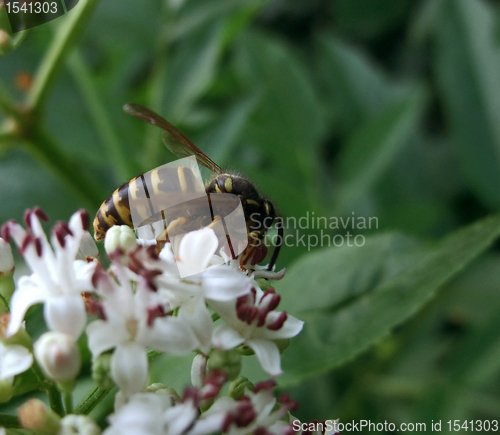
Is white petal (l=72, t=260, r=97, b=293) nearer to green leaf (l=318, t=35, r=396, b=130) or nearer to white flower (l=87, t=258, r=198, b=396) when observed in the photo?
white flower (l=87, t=258, r=198, b=396)

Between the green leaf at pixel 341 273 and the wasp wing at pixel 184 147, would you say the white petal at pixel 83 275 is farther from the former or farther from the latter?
the green leaf at pixel 341 273

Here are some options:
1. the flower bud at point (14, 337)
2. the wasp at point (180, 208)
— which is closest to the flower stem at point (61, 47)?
the wasp at point (180, 208)

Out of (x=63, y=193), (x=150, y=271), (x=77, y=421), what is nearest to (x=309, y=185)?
(x=63, y=193)

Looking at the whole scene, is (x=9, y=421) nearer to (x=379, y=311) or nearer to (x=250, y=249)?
(x=250, y=249)

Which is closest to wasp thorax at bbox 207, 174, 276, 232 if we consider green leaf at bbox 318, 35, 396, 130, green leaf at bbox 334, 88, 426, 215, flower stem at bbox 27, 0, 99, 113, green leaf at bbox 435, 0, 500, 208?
flower stem at bbox 27, 0, 99, 113

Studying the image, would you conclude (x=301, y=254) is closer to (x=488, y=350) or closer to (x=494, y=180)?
(x=488, y=350)

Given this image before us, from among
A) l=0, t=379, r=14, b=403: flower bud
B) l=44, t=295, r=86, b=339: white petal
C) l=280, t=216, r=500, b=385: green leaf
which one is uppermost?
l=44, t=295, r=86, b=339: white petal
